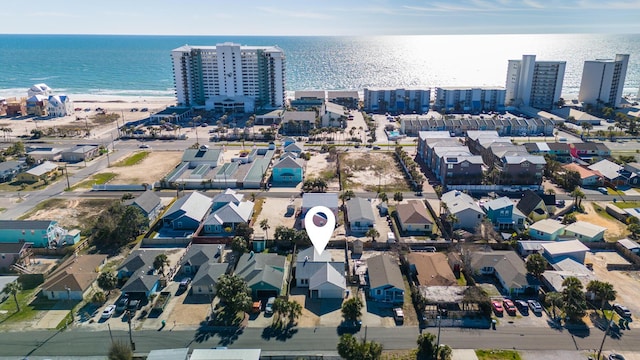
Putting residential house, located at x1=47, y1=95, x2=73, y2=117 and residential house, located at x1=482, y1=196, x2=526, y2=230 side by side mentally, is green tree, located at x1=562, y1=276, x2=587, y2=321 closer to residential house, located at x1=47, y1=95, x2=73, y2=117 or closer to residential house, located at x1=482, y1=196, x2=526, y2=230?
residential house, located at x1=482, y1=196, x2=526, y2=230

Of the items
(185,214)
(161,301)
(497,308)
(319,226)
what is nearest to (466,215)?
(497,308)

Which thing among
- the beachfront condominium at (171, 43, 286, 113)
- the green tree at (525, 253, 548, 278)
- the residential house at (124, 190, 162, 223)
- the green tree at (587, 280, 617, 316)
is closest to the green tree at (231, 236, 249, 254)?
the residential house at (124, 190, 162, 223)

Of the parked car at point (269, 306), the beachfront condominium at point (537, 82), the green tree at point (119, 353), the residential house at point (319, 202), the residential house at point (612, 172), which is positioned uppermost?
the beachfront condominium at point (537, 82)

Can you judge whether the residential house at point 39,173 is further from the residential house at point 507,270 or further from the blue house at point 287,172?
the residential house at point 507,270

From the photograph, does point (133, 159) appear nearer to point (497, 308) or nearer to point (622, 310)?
point (497, 308)

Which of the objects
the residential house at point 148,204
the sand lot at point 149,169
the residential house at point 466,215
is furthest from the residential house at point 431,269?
the sand lot at point 149,169

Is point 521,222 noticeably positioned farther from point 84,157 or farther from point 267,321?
point 84,157
